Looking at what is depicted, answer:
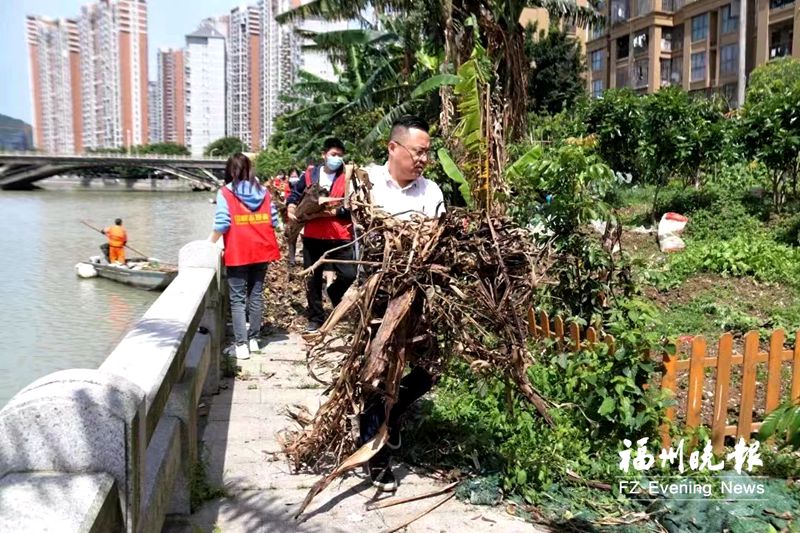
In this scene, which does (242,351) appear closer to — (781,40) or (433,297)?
(433,297)

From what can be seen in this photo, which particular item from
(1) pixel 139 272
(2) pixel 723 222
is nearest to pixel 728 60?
(2) pixel 723 222

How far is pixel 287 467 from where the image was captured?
357 centimetres

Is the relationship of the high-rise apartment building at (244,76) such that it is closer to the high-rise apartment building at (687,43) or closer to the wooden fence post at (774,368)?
the high-rise apartment building at (687,43)

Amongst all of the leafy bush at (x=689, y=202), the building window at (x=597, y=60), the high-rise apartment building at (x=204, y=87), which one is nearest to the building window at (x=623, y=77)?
the building window at (x=597, y=60)

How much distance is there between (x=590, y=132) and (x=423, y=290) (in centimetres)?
1383

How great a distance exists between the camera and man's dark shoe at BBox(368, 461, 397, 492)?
10.8 ft

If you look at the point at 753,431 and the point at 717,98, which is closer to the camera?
the point at 753,431

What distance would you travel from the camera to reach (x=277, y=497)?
324cm

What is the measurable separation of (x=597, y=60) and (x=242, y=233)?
53.0 m

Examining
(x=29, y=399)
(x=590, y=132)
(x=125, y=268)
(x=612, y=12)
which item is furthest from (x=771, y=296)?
(x=612, y=12)

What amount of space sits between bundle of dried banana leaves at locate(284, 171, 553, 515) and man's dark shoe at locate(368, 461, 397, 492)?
287 millimetres

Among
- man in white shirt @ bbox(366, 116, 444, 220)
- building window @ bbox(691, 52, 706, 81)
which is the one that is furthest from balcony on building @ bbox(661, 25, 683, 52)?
man in white shirt @ bbox(366, 116, 444, 220)

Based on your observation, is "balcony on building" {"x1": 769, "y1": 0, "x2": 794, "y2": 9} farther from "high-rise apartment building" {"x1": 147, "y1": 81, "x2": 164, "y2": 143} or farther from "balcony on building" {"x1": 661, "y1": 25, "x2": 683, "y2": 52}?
"high-rise apartment building" {"x1": 147, "y1": 81, "x2": 164, "y2": 143}

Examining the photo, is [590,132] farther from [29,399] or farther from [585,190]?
[29,399]
